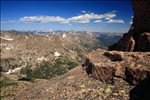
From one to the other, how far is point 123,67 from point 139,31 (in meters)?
10.1

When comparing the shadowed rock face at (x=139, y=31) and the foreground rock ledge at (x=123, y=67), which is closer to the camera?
the foreground rock ledge at (x=123, y=67)

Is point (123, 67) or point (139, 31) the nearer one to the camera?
point (123, 67)

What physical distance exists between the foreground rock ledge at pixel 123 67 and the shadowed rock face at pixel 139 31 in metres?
3.48

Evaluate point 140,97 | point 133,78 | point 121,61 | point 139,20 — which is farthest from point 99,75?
point 139,20

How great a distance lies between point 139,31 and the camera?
35562 millimetres

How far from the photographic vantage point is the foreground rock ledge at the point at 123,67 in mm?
25922

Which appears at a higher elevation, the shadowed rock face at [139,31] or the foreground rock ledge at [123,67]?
the shadowed rock face at [139,31]

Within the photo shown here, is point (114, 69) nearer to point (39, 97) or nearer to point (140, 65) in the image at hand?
point (140, 65)

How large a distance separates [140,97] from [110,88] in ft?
14.9

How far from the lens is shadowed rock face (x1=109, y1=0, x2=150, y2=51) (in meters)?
32.5

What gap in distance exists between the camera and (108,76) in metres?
29.1

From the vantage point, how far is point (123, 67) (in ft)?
91.8

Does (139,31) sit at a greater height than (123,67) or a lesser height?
greater

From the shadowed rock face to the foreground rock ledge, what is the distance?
3475mm
